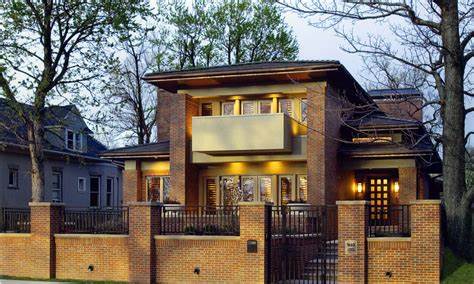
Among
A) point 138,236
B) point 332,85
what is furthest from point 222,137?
point 138,236

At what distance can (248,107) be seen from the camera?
30.3 meters

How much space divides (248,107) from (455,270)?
13.1m

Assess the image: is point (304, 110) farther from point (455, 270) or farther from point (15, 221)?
point (15, 221)

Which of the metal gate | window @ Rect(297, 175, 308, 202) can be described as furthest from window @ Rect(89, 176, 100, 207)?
the metal gate

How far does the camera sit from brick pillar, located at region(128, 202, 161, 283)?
20844 millimetres

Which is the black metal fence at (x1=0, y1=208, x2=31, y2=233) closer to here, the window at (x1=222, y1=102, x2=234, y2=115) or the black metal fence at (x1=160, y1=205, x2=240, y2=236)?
the black metal fence at (x1=160, y1=205, x2=240, y2=236)

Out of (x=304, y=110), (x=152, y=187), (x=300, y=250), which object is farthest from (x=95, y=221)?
(x=304, y=110)

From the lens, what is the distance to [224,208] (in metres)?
20.8

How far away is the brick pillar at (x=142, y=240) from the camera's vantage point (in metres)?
20.8

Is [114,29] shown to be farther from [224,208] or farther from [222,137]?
[224,208]

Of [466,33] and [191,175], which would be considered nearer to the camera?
[466,33]

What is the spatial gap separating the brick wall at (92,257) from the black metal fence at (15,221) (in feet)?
5.36

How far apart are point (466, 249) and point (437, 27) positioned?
21.5ft

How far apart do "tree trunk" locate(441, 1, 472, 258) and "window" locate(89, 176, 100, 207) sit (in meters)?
29.1
